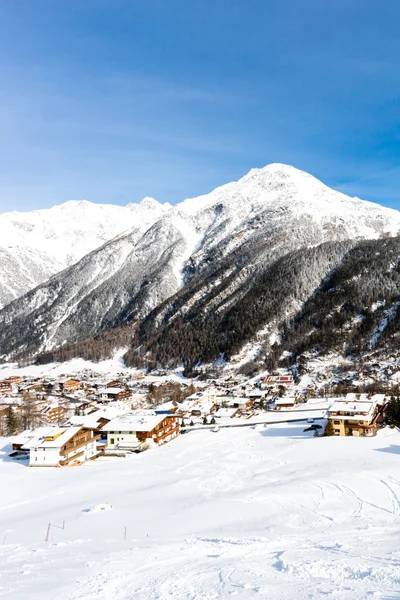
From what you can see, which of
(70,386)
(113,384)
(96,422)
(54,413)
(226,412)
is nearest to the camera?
(96,422)

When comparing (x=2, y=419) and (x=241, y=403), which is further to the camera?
(x=241, y=403)

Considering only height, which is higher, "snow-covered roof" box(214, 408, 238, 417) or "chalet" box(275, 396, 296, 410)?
"chalet" box(275, 396, 296, 410)

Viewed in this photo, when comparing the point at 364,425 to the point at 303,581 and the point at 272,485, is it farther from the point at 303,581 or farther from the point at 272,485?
the point at 303,581

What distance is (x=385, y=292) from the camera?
138 meters

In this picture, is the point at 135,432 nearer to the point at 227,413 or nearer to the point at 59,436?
the point at 59,436

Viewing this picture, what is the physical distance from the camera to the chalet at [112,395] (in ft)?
317

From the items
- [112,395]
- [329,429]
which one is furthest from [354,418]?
[112,395]

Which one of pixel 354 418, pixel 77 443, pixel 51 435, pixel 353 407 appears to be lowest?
pixel 77 443

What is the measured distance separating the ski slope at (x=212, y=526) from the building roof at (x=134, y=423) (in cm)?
697

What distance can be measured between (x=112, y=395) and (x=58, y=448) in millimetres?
56261

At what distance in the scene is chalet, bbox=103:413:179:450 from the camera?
48438mm

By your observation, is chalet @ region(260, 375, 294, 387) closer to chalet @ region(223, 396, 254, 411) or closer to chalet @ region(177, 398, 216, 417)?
chalet @ region(223, 396, 254, 411)

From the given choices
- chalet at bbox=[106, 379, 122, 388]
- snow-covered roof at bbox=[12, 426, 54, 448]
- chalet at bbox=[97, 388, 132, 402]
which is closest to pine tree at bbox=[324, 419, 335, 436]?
snow-covered roof at bbox=[12, 426, 54, 448]

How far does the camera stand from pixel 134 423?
164ft
